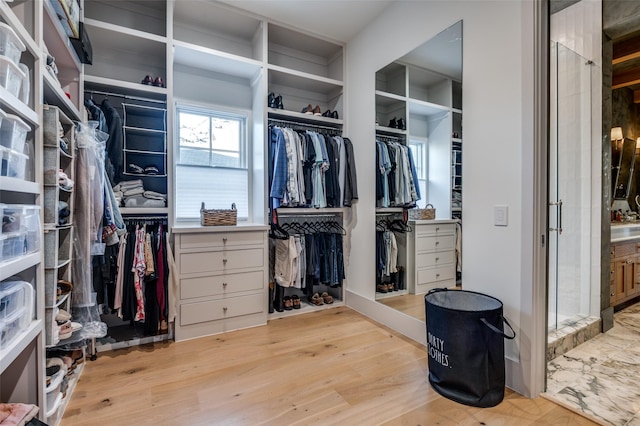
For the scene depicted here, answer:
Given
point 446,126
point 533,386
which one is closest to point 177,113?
point 446,126

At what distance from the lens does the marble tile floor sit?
1601 millimetres

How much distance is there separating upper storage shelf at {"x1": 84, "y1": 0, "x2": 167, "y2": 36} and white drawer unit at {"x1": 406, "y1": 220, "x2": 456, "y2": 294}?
3016mm

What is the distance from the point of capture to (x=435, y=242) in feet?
8.03

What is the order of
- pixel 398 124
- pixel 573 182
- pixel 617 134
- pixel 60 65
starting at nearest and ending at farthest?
pixel 60 65 < pixel 573 182 < pixel 398 124 < pixel 617 134

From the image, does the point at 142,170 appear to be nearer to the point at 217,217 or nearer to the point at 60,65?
the point at 217,217

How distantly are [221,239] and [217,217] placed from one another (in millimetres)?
207

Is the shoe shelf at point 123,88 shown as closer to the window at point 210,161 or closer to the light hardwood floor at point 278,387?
the window at point 210,161

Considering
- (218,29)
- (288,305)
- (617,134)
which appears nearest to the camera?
(218,29)

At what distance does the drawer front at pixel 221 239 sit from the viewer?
253cm

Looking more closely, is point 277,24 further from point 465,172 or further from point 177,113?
point 465,172

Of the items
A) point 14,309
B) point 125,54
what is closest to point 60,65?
point 125,54

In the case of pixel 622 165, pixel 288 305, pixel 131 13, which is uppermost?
pixel 131 13

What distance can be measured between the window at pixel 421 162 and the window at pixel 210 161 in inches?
69.0

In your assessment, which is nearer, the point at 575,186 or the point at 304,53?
the point at 575,186
